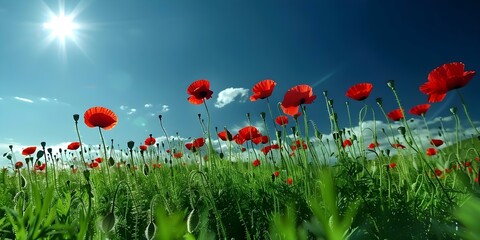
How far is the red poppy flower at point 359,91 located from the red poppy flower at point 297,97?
1.09 feet

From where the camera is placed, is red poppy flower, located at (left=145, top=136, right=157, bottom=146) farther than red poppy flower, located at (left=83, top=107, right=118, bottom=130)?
Yes

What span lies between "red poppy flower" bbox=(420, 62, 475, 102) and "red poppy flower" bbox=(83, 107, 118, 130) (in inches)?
108

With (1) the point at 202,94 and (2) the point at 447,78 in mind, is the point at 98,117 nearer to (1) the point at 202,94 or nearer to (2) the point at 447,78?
(1) the point at 202,94

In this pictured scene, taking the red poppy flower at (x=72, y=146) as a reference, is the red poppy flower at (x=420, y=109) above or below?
below

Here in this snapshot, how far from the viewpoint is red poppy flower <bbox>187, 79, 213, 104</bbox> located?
3684 millimetres

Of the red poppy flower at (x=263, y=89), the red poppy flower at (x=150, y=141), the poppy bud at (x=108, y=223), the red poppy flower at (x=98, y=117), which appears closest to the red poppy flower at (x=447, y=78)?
the red poppy flower at (x=263, y=89)

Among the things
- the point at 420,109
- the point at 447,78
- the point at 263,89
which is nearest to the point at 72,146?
the point at 263,89

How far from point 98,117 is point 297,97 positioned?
6.12ft

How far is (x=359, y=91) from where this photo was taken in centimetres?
338

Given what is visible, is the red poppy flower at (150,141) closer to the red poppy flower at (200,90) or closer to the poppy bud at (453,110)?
the red poppy flower at (200,90)

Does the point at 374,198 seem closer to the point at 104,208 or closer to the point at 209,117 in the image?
the point at 209,117

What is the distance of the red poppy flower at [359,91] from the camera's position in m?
3.37

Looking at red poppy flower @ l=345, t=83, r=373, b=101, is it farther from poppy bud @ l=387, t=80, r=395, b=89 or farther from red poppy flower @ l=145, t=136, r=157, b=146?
red poppy flower @ l=145, t=136, r=157, b=146

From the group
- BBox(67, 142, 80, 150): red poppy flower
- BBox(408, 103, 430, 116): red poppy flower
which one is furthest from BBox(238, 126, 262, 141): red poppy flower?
BBox(67, 142, 80, 150): red poppy flower
